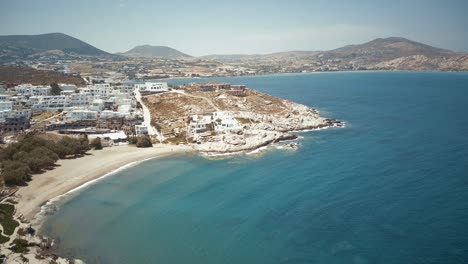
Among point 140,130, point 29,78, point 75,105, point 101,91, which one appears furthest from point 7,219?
point 29,78

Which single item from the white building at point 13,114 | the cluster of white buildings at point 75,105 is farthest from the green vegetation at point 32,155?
the white building at point 13,114

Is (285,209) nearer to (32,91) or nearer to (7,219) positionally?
(7,219)

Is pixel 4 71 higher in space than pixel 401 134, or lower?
higher

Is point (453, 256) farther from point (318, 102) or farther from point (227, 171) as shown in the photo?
point (318, 102)

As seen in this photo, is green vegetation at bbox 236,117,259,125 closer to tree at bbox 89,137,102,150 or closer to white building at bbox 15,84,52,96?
tree at bbox 89,137,102,150

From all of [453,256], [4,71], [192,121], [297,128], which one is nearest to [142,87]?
[192,121]

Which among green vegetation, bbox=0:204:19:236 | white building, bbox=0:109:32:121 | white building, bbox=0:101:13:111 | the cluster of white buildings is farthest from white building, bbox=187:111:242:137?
white building, bbox=0:101:13:111
